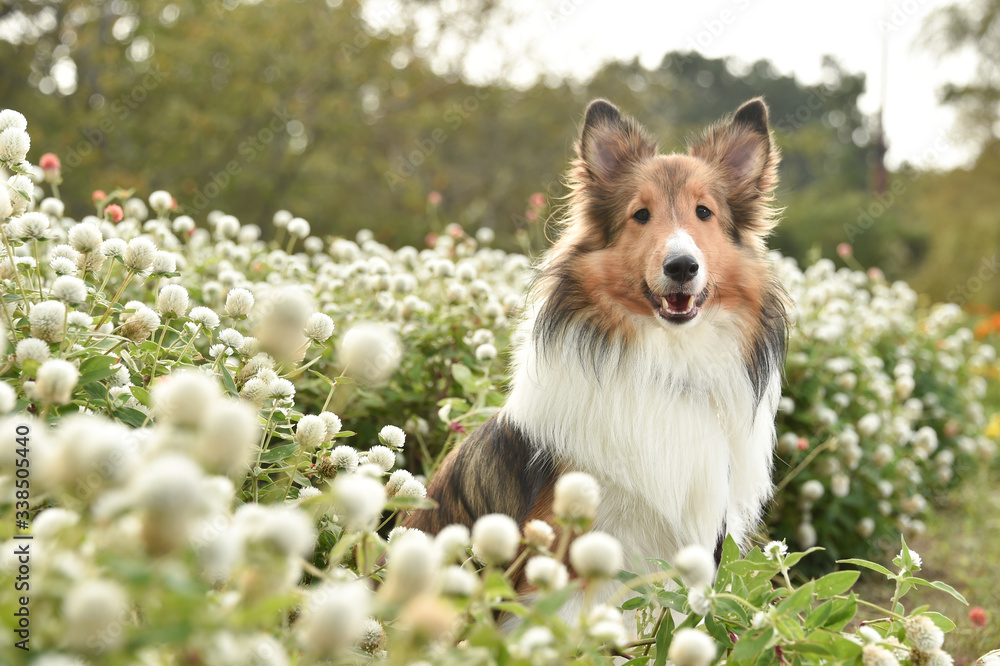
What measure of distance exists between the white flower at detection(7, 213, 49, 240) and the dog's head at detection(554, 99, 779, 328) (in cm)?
196

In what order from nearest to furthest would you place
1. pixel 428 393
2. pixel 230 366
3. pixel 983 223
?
pixel 230 366 < pixel 428 393 < pixel 983 223

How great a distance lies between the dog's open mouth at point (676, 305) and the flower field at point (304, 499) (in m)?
0.98

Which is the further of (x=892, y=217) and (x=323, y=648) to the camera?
(x=892, y=217)

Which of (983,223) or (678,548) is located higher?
(983,223)

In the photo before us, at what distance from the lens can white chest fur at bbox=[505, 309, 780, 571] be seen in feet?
9.27

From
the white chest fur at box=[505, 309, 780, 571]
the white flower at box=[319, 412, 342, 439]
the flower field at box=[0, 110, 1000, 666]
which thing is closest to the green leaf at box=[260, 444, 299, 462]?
the flower field at box=[0, 110, 1000, 666]

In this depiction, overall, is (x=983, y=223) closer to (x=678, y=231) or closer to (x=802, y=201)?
(x=802, y=201)

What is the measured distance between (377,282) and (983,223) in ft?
54.3

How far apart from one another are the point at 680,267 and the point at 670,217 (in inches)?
12.4

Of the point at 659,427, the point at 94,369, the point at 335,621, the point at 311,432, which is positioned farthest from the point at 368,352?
the point at 659,427

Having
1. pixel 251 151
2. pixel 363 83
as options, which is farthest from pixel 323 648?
pixel 363 83

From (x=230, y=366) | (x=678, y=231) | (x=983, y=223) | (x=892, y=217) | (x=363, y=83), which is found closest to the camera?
(x=230, y=366)

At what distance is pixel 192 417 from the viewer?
1055mm

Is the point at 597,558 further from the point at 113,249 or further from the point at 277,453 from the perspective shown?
the point at 113,249
